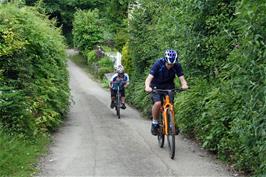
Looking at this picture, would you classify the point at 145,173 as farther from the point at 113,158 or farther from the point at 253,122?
the point at 253,122

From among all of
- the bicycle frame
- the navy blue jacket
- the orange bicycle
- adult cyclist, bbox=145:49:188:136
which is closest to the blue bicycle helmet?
adult cyclist, bbox=145:49:188:136

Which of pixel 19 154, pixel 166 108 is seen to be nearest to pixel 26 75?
pixel 19 154

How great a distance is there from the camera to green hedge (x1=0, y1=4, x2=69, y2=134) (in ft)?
36.5

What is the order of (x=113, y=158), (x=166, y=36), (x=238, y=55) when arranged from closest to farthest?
(x=238, y=55)
(x=113, y=158)
(x=166, y=36)

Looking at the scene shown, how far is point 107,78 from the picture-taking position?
36406 mm

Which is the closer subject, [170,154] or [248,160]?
[248,160]

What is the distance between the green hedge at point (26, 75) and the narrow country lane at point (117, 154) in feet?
2.52

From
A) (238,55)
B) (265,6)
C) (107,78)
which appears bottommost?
(107,78)

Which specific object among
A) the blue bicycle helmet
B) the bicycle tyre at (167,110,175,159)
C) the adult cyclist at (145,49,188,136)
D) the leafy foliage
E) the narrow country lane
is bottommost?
the narrow country lane

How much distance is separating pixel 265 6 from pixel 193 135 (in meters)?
5.34

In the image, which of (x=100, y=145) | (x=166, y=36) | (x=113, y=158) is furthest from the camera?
(x=166, y=36)

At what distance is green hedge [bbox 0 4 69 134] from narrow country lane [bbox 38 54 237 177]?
0.77 m

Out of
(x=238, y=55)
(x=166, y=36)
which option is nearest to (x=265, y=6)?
(x=238, y=55)

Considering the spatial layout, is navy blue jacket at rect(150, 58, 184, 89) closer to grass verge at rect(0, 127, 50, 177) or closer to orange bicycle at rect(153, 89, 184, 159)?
orange bicycle at rect(153, 89, 184, 159)
